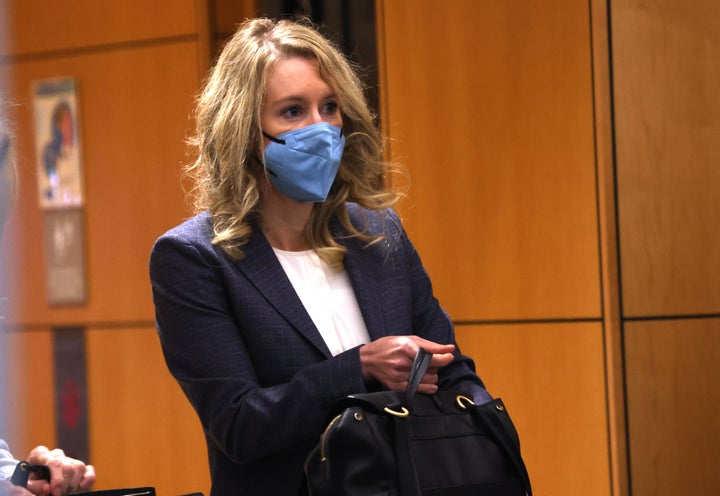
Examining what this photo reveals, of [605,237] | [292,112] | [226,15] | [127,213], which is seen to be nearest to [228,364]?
[292,112]

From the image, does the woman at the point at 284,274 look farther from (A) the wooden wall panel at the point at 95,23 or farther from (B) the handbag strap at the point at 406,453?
(A) the wooden wall panel at the point at 95,23

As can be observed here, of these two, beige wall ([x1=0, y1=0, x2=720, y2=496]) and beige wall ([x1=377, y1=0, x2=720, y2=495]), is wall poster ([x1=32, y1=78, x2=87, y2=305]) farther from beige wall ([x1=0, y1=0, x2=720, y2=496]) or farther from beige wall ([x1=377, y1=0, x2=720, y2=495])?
beige wall ([x1=377, y1=0, x2=720, y2=495])

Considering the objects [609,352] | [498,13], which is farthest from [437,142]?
[609,352]

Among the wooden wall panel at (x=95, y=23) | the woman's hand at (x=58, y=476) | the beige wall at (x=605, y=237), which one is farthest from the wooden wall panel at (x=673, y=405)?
the woman's hand at (x=58, y=476)

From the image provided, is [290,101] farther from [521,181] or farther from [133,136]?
[133,136]

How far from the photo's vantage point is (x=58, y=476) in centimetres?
158

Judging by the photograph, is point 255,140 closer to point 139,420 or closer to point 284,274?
point 284,274

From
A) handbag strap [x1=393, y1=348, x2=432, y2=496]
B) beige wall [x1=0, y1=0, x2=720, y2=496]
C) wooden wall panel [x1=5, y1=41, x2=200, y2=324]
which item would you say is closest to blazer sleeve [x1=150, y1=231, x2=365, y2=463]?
handbag strap [x1=393, y1=348, x2=432, y2=496]

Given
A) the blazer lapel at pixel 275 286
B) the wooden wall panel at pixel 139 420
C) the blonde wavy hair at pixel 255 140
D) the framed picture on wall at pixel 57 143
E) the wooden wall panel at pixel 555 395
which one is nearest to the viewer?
the blazer lapel at pixel 275 286

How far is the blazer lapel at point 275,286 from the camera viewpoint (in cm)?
203

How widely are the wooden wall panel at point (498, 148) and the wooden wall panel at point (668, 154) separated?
0.15 meters

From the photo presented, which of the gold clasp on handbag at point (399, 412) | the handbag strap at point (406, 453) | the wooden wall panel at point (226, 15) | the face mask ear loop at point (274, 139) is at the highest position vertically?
the wooden wall panel at point (226, 15)

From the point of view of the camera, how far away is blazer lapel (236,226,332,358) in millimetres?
2025

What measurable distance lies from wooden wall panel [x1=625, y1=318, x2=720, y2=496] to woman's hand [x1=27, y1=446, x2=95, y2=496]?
255 cm
